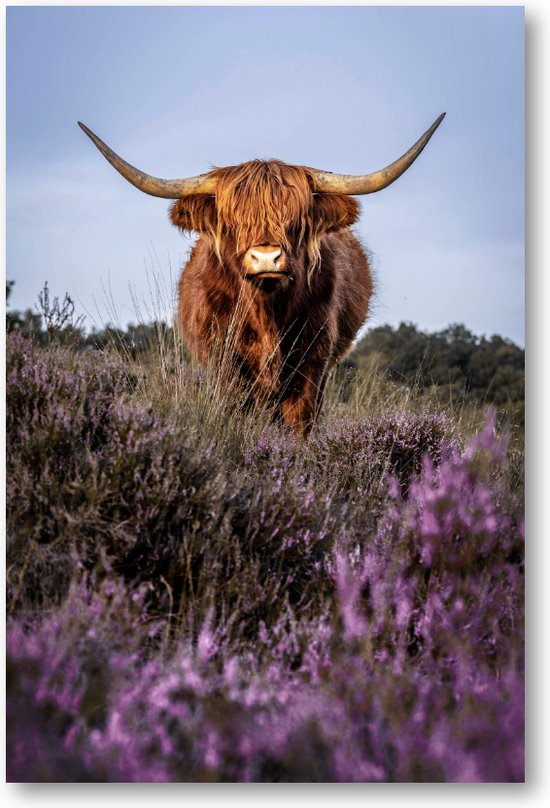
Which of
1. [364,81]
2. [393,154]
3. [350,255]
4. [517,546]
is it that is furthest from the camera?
[350,255]

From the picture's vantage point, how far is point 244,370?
15.1 feet

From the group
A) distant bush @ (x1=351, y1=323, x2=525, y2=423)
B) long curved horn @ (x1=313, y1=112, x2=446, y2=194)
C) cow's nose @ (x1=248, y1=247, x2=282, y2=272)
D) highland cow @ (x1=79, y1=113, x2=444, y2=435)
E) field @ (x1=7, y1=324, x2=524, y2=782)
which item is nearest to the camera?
field @ (x1=7, y1=324, x2=524, y2=782)

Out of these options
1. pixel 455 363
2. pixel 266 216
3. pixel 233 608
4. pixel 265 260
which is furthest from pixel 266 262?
pixel 455 363

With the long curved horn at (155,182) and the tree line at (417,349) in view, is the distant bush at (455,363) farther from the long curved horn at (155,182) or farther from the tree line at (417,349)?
the long curved horn at (155,182)

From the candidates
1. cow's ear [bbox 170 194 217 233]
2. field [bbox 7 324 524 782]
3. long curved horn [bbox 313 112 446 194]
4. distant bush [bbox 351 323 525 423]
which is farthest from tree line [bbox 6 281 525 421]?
long curved horn [bbox 313 112 446 194]

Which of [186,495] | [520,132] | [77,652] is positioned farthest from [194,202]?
[77,652]

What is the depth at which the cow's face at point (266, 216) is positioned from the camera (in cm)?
416

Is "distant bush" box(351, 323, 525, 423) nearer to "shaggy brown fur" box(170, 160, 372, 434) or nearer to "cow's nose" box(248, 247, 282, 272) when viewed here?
"shaggy brown fur" box(170, 160, 372, 434)

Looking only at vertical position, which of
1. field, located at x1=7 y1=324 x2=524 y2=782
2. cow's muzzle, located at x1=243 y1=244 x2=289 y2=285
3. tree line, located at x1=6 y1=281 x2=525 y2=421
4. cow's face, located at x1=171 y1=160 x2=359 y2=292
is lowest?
field, located at x1=7 y1=324 x2=524 y2=782

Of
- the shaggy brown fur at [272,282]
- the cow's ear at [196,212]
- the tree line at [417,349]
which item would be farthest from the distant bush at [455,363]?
the cow's ear at [196,212]

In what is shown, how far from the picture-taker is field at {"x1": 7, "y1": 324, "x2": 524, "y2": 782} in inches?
83.4

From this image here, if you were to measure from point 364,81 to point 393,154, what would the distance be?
44 cm

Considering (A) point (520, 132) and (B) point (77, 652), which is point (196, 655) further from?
(A) point (520, 132)

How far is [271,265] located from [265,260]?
0.04 m
